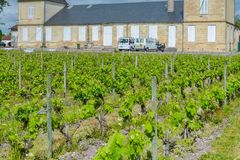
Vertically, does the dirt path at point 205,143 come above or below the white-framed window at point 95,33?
below

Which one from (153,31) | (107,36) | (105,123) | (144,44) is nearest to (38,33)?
(107,36)

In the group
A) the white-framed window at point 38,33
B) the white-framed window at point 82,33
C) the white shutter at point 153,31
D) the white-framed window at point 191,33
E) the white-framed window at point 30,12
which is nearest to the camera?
the white-framed window at point 191,33

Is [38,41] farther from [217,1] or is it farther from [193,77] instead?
[193,77]

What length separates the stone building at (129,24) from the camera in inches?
2035

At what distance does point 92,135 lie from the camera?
992 cm

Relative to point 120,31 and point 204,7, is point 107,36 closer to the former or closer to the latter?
point 120,31

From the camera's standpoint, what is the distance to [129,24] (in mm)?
56719

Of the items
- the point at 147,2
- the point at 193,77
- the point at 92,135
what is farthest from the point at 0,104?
the point at 147,2

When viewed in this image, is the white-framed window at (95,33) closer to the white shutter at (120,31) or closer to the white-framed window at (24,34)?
the white shutter at (120,31)

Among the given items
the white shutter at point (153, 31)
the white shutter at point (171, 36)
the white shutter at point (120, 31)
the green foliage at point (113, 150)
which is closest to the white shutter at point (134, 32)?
the white shutter at point (120, 31)

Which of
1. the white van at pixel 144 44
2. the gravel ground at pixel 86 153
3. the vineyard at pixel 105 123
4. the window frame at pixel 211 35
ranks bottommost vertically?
the gravel ground at pixel 86 153

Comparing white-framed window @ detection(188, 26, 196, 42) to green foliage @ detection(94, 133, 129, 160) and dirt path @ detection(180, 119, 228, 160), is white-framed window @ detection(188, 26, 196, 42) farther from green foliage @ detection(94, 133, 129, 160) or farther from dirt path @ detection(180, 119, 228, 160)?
green foliage @ detection(94, 133, 129, 160)

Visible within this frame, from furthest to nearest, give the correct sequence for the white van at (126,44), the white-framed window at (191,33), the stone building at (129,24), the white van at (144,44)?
the white-framed window at (191,33), the stone building at (129,24), the white van at (126,44), the white van at (144,44)

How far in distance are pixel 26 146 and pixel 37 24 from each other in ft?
189
